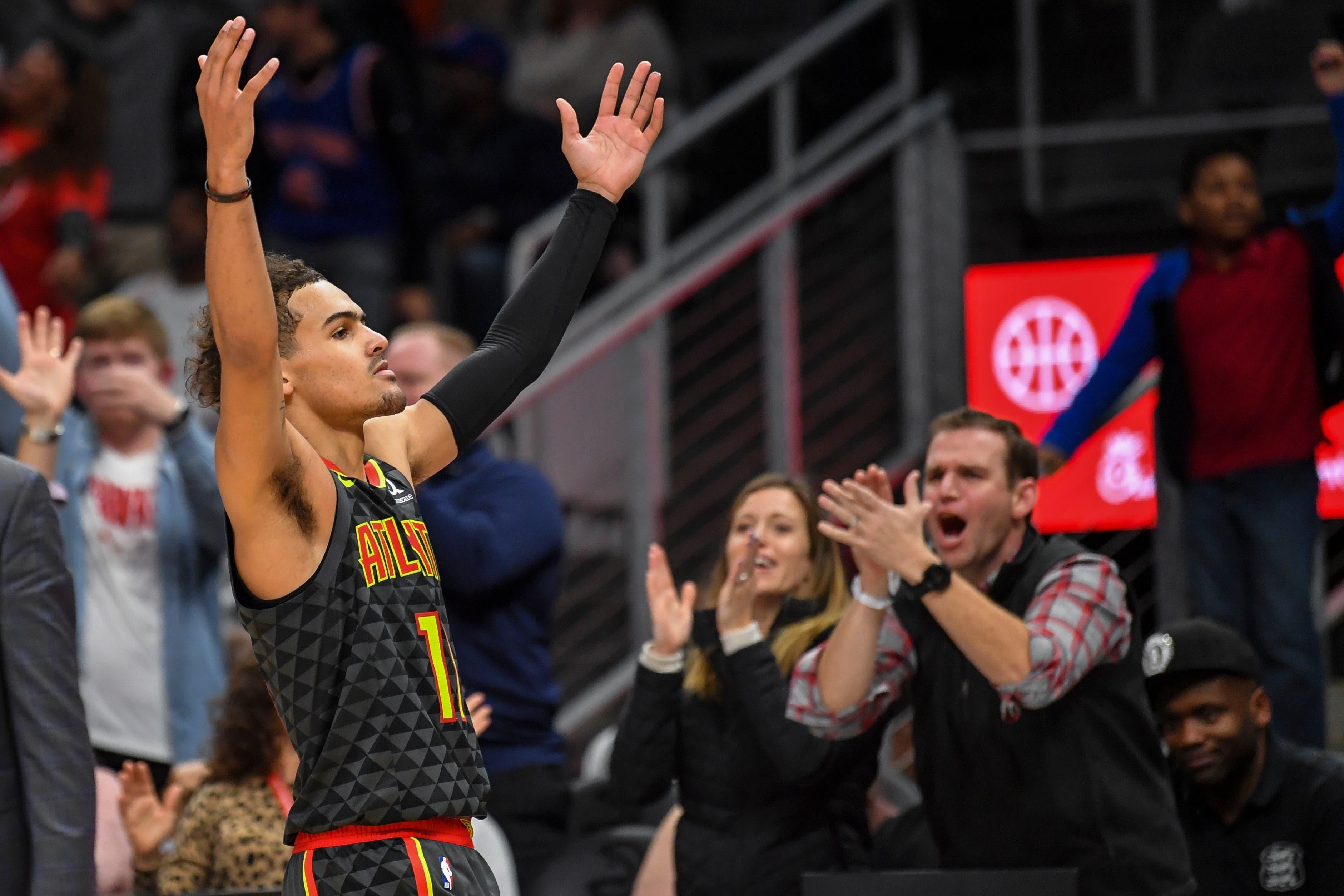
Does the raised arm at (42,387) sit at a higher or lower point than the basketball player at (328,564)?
higher

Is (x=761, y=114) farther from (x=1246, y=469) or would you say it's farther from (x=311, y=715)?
(x=311, y=715)

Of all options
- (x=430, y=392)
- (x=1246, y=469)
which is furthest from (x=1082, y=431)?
(x=430, y=392)

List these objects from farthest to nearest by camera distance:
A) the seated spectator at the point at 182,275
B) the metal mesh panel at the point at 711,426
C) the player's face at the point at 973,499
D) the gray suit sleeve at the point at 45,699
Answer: the seated spectator at the point at 182,275
the metal mesh panel at the point at 711,426
the player's face at the point at 973,499
the gray suit sleeve at the point at 45,699

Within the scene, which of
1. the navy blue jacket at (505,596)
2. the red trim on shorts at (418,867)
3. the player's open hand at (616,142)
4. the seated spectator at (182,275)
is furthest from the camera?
the seated spectator at (182,275)

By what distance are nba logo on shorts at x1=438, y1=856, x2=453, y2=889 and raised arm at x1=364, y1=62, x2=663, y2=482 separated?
760mm

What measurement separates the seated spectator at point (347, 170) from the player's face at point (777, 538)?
10.8ft

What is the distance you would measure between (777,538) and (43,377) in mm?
1989

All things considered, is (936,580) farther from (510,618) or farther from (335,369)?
(510,618)

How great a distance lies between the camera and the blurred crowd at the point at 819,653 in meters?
3.88

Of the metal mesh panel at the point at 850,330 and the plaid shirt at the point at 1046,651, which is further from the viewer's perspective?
the metal mesh panel at the point at 850,330

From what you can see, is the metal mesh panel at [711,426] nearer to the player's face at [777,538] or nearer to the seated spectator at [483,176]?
the seated spectator at [483,176]

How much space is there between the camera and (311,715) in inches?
112

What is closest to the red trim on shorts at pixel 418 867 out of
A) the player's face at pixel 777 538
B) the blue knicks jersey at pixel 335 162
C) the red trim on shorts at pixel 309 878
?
the red trim on shorts at pixel 309 878

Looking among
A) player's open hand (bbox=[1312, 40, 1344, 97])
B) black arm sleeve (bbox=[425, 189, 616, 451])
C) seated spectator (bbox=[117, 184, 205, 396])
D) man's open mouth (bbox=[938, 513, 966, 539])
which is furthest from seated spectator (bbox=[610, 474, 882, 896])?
seated spectator (bbox=[117, 184, 205, 396])
